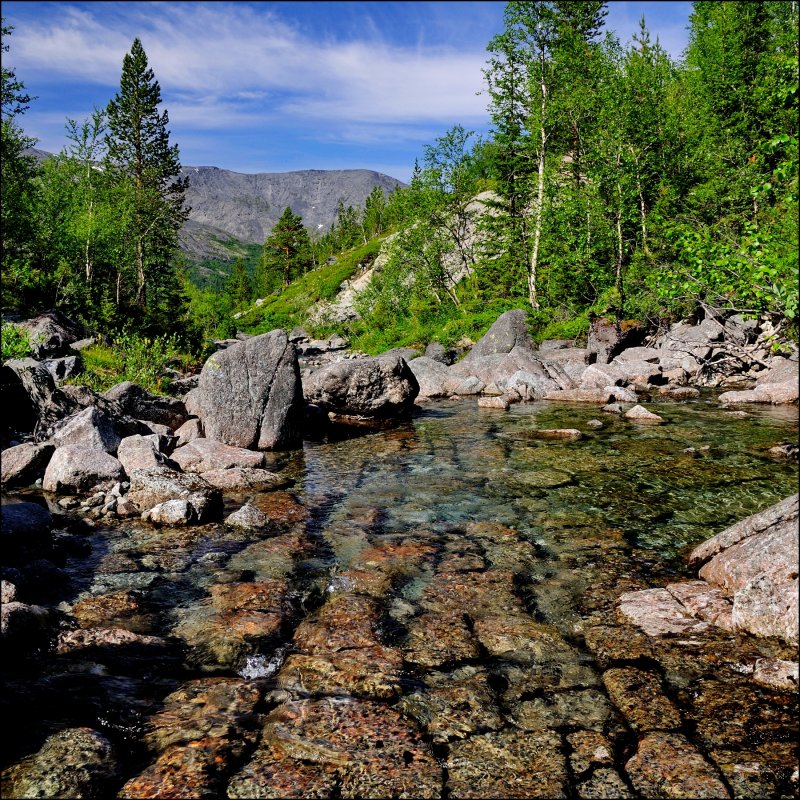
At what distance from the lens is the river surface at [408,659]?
4855 millimetres

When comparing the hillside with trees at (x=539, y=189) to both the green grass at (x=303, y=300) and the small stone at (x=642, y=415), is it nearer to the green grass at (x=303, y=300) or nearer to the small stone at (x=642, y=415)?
the small stone at (x=642, y=415)

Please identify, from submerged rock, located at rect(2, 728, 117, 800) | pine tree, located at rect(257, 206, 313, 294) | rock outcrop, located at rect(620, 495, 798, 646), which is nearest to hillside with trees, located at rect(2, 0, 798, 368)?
rock outcrop, located at rect(620, 495, 798, 646)

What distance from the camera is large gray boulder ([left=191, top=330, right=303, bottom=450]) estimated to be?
1775 cm

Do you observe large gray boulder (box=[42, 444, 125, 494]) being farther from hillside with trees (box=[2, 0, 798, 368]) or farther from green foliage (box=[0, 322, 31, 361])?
hillside with trees (box=[2, 0, 798, 368])

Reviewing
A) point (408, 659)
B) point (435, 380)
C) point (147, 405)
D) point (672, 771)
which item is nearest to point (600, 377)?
point (435, 380)

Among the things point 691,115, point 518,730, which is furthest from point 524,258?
point 518,730

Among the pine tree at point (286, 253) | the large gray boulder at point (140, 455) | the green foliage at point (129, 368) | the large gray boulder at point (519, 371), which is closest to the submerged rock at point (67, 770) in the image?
the large gray boulder at point (140, 455)

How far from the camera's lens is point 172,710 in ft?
18.5

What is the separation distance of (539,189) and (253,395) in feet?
96.8

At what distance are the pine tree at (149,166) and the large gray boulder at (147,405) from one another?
2915cm

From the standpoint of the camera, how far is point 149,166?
54.3 meters

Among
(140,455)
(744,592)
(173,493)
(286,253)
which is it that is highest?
(286,253)

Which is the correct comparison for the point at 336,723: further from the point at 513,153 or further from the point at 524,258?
the point at 513,153

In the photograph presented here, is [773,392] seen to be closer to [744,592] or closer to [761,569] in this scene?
[761,569]
